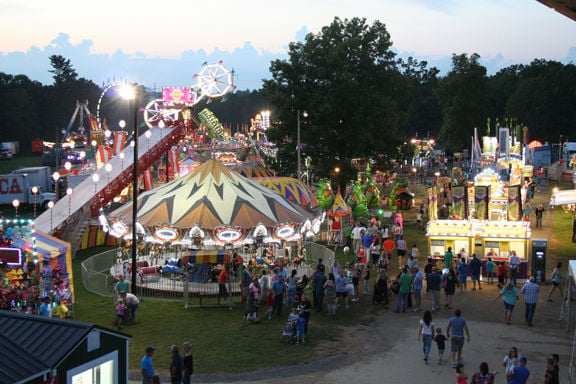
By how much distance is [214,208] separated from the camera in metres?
22.5

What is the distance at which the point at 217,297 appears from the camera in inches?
823

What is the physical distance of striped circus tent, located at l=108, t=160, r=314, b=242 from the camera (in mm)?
21844

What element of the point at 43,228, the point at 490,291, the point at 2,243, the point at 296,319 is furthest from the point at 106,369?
the point at 43,228

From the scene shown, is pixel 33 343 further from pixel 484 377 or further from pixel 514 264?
pixel 514 264

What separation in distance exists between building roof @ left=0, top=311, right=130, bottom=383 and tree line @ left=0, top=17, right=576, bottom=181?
30.4 meters

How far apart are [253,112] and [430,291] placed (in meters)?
139

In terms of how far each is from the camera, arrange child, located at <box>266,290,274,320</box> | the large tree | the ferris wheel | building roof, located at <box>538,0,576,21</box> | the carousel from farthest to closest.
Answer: the ferris wheel → the large tree → the carousel → child, located at <box>266,290,274,320</box> → building roof, located at <box>538,0,576,21</box>

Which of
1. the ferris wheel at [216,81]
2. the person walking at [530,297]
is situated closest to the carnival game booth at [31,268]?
the person walking at [530,297]

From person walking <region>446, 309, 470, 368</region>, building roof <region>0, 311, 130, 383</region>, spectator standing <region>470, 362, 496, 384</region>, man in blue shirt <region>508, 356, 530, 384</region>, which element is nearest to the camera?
building roof <region>0, 311, 130, 383</region>

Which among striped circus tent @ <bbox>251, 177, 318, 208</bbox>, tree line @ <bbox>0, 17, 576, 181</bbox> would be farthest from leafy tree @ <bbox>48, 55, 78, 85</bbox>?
striped circus tent @ <bbox>251, 177, 318, 208</bbox>

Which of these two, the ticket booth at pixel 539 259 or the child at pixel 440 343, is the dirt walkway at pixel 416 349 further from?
the ticket booth at pixel 539 259

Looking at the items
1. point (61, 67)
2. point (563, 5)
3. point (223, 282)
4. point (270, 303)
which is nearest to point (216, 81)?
point (223, 282)

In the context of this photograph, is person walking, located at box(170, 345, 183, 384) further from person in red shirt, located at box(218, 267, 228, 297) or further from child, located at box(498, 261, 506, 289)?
child, located at box(498, 261, 506, 289)

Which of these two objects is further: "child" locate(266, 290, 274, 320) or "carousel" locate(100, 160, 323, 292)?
"carousel" locate(100, 160, 323, 292)
